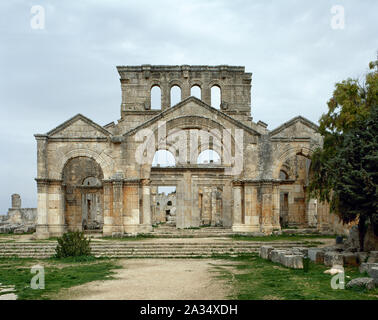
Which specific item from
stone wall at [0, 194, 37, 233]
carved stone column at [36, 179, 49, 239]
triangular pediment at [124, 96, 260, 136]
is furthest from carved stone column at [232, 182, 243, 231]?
stone wall at [0, 194, 37, 233]

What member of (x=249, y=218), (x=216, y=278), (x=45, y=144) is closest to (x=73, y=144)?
(x=45, y=144)

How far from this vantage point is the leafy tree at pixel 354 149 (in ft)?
41.2

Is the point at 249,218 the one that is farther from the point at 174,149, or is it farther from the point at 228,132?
the point at 174,149

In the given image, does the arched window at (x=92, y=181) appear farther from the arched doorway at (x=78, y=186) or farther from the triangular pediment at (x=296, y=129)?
the triangular pediment at (x=296, y=129)

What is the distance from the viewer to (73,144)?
73.4ft

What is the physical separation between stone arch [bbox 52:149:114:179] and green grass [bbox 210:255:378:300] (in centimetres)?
1055

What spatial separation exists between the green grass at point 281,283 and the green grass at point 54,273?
3.63m

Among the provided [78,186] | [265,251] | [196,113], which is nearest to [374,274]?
[265,251]

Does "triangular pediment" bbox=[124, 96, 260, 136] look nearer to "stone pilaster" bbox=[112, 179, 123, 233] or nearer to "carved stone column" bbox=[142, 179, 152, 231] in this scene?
"carved stone column" bbox=[142, 179, 152, 231]

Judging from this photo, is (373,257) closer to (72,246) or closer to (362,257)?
(362,257)

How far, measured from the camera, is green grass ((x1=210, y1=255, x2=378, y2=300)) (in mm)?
8534

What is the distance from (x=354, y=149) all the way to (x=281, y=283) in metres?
5.48

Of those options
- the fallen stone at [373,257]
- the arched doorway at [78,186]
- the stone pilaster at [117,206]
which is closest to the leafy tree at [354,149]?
the fallen stone at [373,257]

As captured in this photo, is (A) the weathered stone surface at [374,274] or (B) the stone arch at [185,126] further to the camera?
(B) the stone arch at [185,126]
